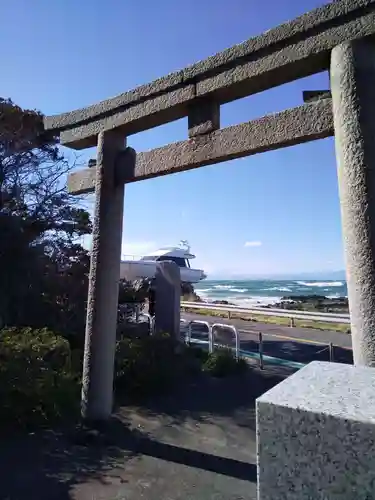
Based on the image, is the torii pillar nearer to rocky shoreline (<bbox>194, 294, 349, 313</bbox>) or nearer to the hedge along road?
the hedge along road

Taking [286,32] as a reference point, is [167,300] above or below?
below

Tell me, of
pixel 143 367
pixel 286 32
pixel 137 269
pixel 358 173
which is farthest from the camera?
pixel 137 269

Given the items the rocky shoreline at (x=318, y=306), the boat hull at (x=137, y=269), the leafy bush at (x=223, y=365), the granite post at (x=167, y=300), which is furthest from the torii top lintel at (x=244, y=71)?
the rocky shoreline at (x=318, y=306)

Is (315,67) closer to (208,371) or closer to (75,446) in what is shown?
(75,446)

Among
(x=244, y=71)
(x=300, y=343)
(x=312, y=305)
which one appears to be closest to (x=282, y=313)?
(x=300, y=343)

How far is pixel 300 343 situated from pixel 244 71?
875cm

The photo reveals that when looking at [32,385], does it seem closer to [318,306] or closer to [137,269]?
[137,269]

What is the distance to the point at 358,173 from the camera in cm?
263

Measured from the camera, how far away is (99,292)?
418 centimetres

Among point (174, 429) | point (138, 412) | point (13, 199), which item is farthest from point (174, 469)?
point (13, 199)

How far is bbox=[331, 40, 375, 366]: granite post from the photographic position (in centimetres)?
252

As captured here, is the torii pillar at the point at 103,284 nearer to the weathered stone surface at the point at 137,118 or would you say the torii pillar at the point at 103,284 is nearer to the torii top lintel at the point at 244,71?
the weathered stone surface at the point at 137,118

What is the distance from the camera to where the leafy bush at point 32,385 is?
4043 millimetres

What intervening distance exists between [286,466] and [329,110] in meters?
2.69
